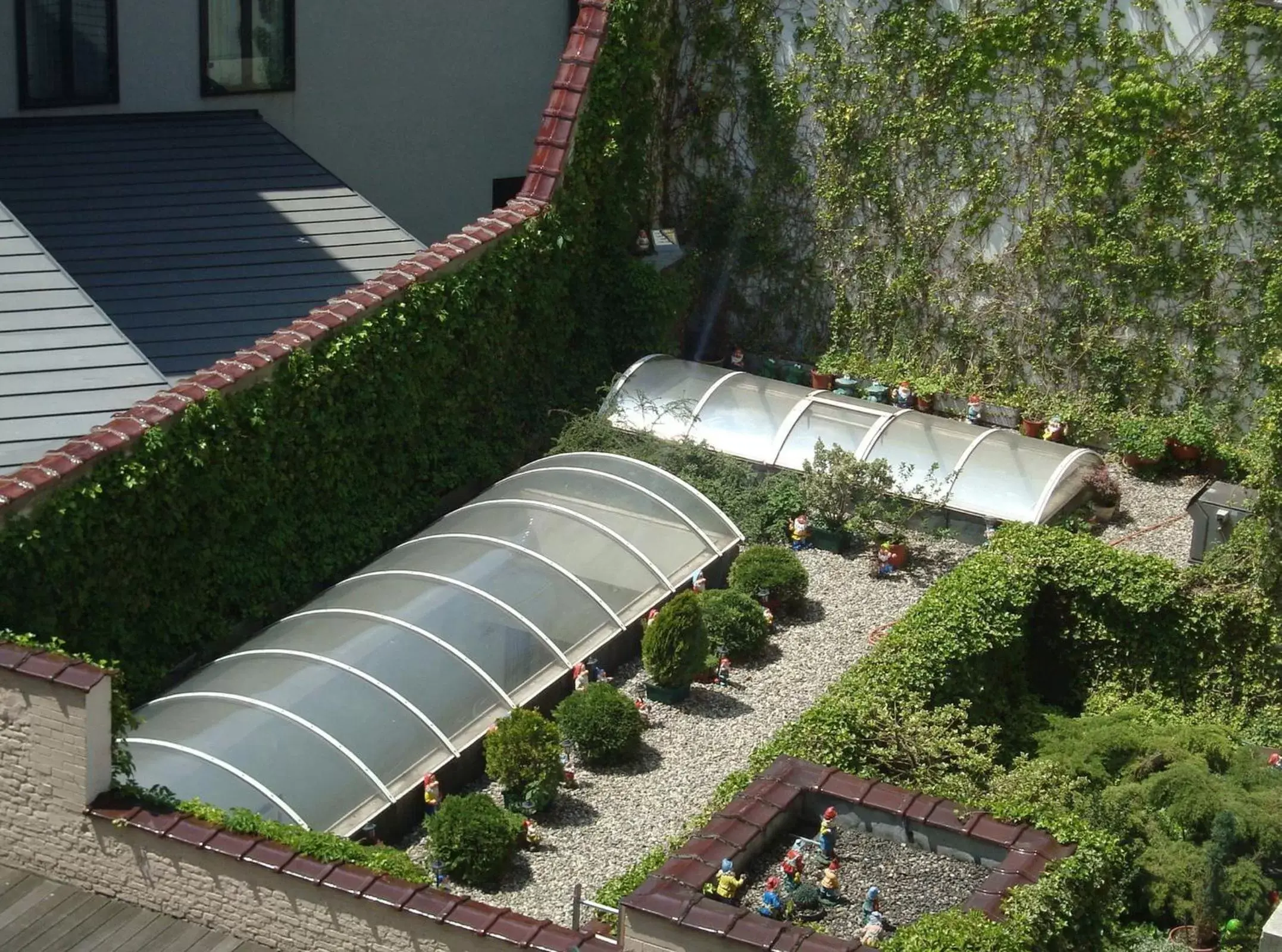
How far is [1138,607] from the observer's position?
19.1 m

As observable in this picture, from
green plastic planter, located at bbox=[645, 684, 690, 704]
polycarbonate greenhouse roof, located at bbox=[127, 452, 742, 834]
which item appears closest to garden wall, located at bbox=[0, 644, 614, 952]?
polycarbonate greenhouse roof, located at bbox=[127, 452, 742, 834]

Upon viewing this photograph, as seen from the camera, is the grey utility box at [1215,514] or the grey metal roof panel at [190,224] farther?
the grey utility box at [1215,514]

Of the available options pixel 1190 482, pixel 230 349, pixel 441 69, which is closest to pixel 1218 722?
pixel 1190 482

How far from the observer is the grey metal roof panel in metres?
19.4

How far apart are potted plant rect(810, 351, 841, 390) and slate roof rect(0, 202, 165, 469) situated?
34.9 ft

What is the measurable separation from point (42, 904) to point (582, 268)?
1228cm

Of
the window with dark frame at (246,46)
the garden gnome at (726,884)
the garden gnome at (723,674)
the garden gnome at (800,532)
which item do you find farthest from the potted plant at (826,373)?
the garden gnome at (726,884)

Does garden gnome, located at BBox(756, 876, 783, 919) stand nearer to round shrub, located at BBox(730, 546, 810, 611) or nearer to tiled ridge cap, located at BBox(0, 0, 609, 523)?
round shrub, located at BBox(730, 546, 810, 611)

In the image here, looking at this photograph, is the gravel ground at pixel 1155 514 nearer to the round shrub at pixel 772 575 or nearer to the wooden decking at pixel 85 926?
the round shrub at pixel 772 575

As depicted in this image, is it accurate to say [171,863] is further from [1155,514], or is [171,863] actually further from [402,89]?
[402,89]

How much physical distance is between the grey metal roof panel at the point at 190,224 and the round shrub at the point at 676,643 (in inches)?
215

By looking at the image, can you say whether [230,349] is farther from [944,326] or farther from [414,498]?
[944,326]

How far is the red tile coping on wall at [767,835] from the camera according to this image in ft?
37.7

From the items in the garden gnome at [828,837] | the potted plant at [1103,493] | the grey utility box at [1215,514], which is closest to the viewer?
the garden gnome at [828,837]
